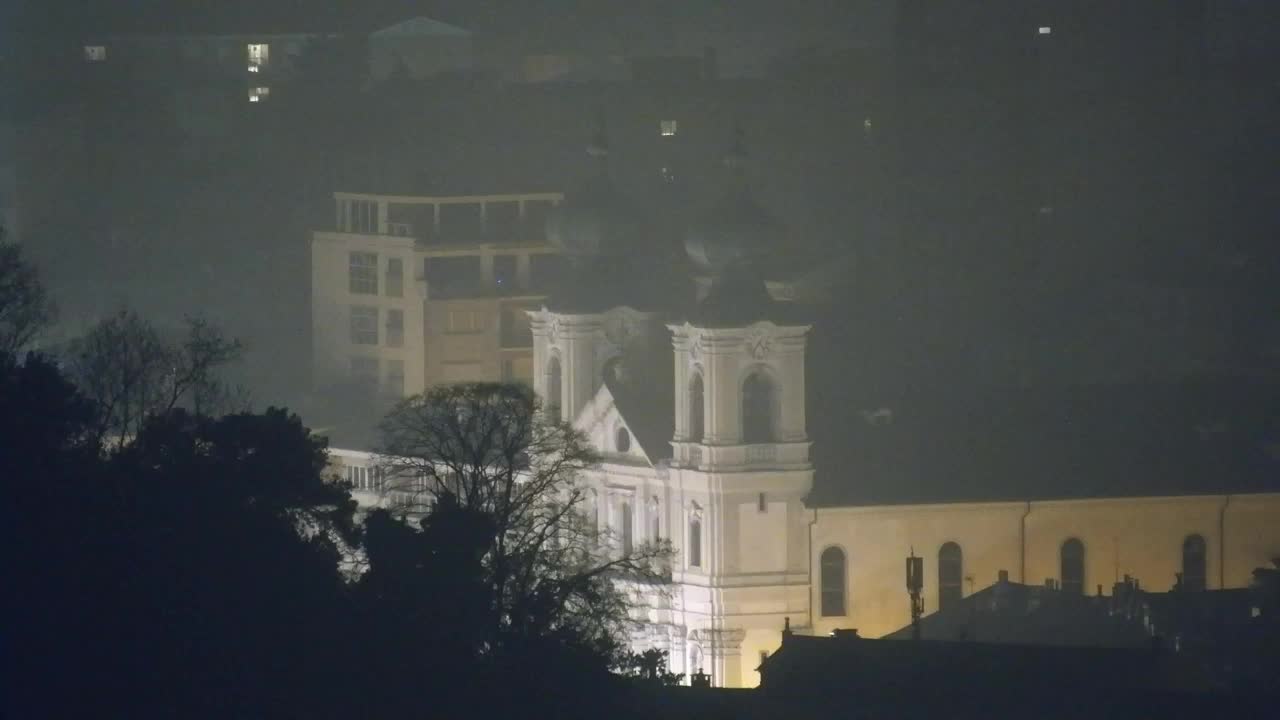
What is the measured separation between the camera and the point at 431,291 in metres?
86.0

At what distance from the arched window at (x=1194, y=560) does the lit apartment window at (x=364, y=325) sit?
18913 millimetres

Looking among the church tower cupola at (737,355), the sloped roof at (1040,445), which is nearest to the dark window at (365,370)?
the sloped roof at (1040,445)

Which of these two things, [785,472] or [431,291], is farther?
[431,291]

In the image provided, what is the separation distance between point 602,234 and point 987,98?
25200 millimetres

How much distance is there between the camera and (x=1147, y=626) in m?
63.5

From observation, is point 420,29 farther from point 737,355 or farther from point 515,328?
point 737,355

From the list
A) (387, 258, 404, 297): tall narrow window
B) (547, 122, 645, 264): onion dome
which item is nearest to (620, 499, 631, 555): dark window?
(547, 122, 645, 264): onion dome

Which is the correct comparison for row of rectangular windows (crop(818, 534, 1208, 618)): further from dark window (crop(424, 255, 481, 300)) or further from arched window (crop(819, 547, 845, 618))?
dark window (crop(424, 255, 481, 300))

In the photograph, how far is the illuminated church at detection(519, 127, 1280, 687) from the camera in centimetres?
6856

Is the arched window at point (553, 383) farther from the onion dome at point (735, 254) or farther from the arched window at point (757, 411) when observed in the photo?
the onion dome at point (735, 254)

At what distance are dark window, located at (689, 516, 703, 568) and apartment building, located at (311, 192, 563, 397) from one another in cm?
1382

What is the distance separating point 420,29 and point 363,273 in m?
20.4

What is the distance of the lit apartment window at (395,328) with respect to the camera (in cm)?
8644

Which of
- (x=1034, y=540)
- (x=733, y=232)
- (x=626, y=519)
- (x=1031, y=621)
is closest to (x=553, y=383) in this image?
(x=626, y=519)
